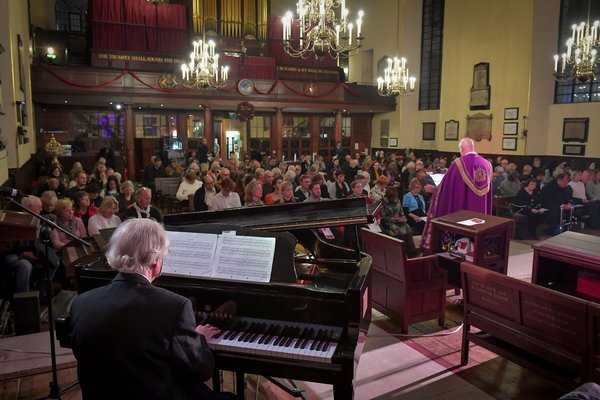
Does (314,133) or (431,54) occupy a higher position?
(431,54)

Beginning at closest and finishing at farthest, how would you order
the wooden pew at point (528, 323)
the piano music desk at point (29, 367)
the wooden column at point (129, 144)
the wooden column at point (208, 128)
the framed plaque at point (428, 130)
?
the wooden pew at point (528, 323) → the piano music desk at point (29, 367) → the wooden column at point (129, 144) → the wooden column at point (208, 128) → the framed plaque at point (428, 130)

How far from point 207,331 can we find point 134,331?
625 millimetres

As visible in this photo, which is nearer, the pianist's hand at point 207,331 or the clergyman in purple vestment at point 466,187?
the pianist's hand at point 207,331

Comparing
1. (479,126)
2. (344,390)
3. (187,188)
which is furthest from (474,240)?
(479,126)

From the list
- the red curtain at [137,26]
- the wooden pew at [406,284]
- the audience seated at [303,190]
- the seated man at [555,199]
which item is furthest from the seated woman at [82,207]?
the red curtain at [137,26]

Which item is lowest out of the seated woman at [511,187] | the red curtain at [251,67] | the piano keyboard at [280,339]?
the piano keyboard at [280,339]

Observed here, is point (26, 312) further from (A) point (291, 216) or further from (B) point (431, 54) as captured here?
(B) point (431, 54)

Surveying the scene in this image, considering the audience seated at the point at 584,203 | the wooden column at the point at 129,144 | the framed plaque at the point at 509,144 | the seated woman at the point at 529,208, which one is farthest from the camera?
the wooden column at the point at 129,144

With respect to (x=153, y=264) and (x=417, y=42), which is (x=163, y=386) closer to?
(x=153, y=264)

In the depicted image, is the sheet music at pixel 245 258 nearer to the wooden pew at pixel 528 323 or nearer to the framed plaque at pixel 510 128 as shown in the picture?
the wooden pew at pixel 528 323

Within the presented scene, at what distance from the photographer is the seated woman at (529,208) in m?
8.44

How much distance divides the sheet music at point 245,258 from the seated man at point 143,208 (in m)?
3.18

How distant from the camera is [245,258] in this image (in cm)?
264

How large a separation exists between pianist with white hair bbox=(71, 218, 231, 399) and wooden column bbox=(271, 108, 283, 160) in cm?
1477
